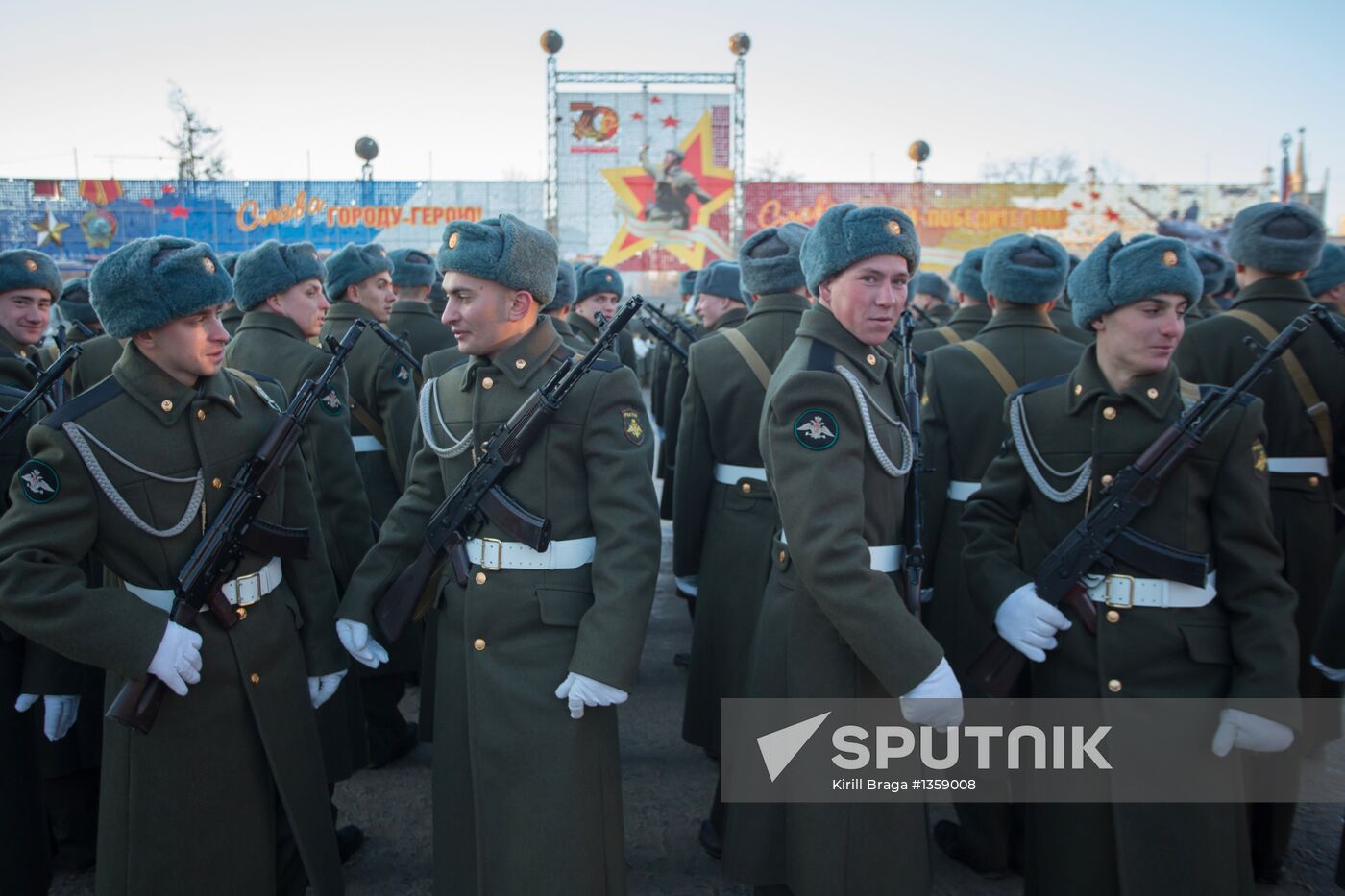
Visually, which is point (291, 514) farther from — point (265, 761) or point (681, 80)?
point (681, 80)

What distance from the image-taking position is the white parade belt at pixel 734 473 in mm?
4086

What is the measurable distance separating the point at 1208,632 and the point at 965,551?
71cm

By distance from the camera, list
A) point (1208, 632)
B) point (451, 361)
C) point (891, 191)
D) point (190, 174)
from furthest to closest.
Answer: point (190, 174)
point (891, 191)
point (451, 361)
point (1208, 632)

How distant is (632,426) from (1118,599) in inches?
57.5

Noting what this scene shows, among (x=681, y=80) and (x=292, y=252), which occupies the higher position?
(x=681, y=80)

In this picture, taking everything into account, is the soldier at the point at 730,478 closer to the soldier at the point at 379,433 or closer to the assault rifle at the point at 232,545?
the soldier at the point at 379,433

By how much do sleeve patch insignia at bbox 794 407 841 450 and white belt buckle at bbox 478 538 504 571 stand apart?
91cm

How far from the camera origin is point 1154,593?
2662 millimetres

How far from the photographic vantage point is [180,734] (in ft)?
8.51

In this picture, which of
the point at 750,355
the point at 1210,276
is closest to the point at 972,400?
the point at 750,355

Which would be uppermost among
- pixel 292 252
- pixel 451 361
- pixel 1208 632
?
pixel 292 252

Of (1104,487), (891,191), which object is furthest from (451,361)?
(891,191)

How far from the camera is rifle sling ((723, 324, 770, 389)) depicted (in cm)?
410

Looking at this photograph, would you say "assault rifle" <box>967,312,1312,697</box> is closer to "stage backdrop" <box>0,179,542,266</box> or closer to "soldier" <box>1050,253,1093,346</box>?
"soldier" <box>1050,253,1093,346</box>
